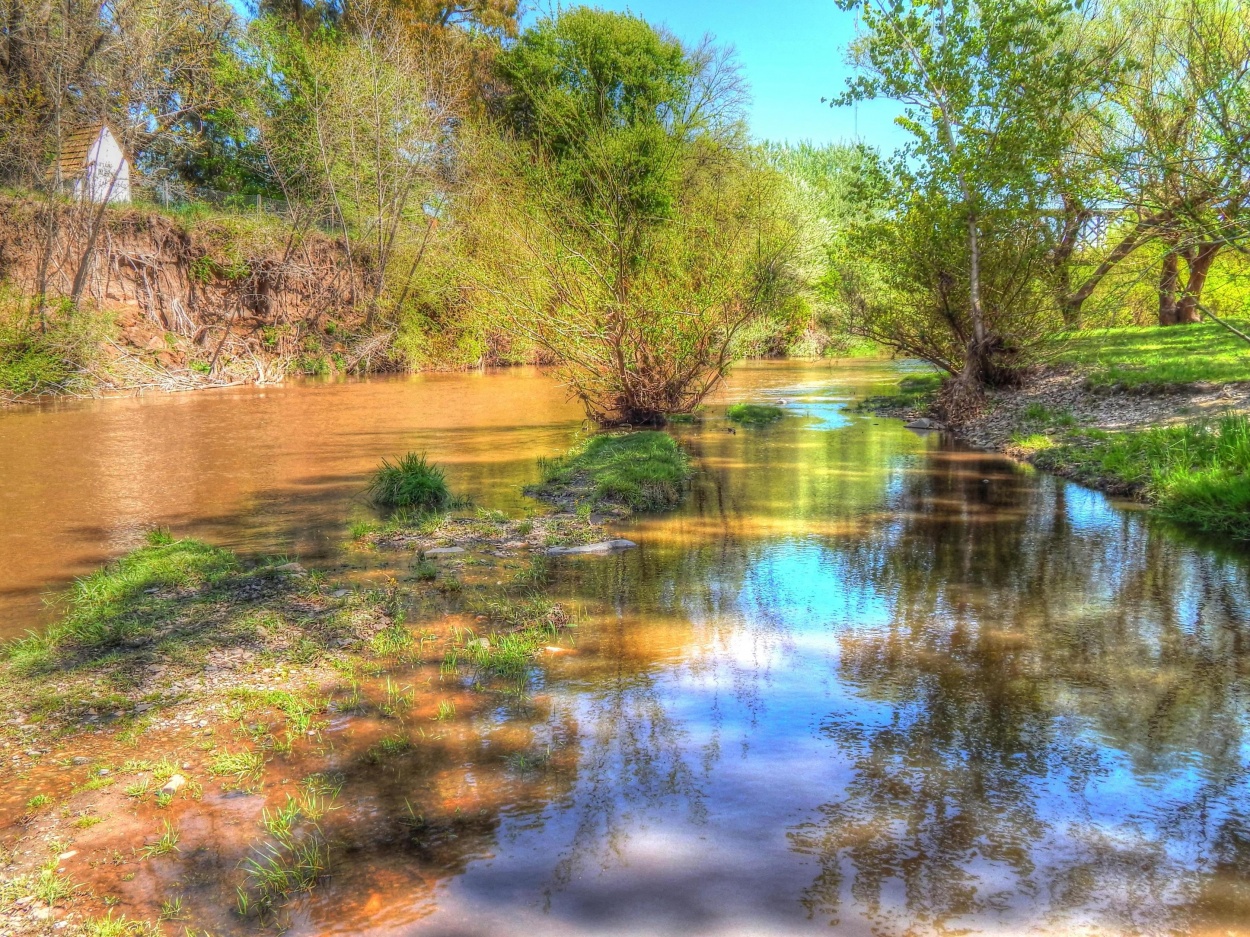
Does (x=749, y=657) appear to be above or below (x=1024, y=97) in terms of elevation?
below

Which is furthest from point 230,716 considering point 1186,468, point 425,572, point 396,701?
point 1186,468

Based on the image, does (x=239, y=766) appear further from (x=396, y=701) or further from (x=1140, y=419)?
(x=1140, y=419)

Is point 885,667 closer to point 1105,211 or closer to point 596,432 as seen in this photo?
point 1105,211

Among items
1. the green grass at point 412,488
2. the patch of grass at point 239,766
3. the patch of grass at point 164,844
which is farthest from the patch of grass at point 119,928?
the green grass at point 412,488

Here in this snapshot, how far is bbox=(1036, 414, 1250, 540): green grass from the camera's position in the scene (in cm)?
838

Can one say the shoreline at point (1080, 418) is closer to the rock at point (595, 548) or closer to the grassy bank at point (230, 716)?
the rock at point (595, 548)

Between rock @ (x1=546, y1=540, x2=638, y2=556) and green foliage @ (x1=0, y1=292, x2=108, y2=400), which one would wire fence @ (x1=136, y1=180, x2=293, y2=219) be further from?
rock @ (x1=546, y1=540, x2=638, y2=556)

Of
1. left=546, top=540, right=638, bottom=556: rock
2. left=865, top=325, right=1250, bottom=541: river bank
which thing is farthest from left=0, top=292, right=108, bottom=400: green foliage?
left=865, top=325, right=1250, bottom=541: river bank

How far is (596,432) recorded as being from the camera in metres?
16.0

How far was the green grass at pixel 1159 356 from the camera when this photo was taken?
13.5 m

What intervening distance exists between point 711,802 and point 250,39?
1415 inches

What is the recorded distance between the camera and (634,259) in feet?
45.0

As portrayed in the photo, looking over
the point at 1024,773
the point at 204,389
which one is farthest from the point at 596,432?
the point at 204,389

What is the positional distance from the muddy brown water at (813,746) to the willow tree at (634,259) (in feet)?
16.9
